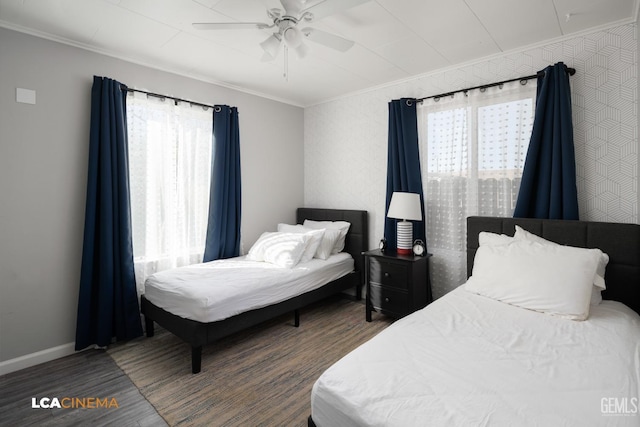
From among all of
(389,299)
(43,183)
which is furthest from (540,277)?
(43,183)

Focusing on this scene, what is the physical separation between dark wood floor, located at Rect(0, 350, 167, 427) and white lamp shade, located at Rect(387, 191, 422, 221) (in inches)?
98.6

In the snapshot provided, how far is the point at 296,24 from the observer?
1.97m

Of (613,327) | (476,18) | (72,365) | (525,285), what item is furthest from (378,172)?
(72,365)

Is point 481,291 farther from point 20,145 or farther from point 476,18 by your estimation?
point 20,145

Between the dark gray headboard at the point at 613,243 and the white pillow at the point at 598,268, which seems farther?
the dark gray headboard at the point at 613,243

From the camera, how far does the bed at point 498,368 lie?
1062 millimetres

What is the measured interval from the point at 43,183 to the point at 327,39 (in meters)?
2.48

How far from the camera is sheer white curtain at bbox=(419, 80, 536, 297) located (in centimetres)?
274

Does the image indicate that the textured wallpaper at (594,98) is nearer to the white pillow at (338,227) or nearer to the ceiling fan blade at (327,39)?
the white pillow at (338,227)

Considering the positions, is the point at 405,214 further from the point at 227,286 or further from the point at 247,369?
the point at 247,369

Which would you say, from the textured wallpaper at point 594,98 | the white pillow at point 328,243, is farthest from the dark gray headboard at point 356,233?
the textured wallpaper at point 594,98

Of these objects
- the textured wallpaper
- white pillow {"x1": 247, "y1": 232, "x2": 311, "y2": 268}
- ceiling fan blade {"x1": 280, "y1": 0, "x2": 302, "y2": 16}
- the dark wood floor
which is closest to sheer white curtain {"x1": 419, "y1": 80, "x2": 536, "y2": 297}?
the textured wallpaper

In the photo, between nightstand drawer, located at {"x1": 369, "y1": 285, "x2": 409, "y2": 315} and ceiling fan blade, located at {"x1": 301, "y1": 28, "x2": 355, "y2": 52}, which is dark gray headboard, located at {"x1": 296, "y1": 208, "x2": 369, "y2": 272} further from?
ceiling fan blade, located at {"x1": 301, "y1": 28, "x2": 355, "y2": 52}

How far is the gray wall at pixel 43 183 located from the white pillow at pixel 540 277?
10.9ft
